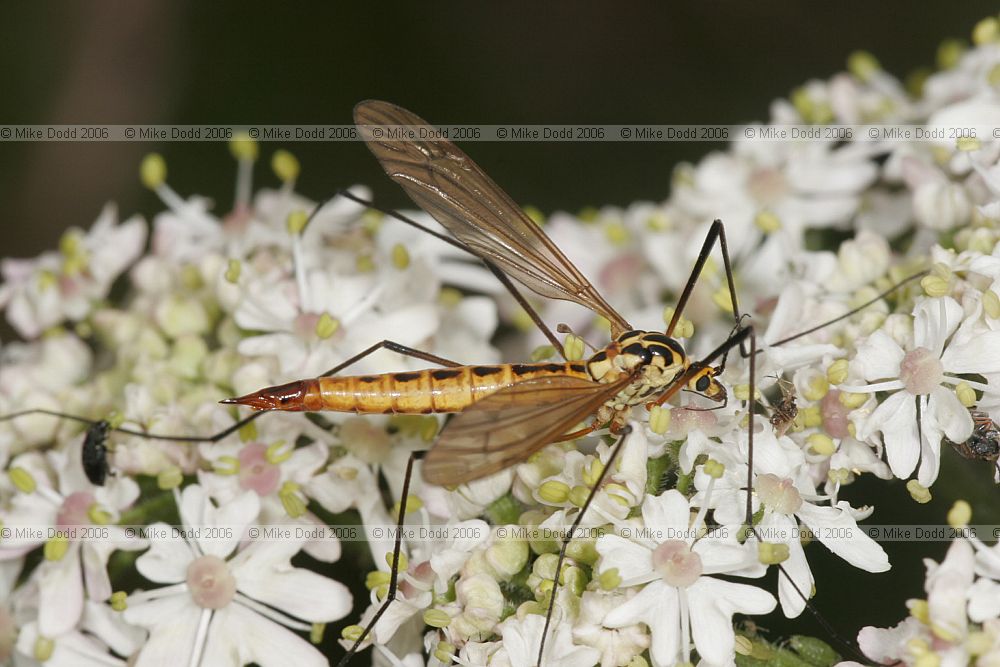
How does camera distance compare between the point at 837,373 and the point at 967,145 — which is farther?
the point at 967,145

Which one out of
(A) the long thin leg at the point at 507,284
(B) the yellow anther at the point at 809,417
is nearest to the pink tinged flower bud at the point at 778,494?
(B) the yellow anther at the point at 809,417

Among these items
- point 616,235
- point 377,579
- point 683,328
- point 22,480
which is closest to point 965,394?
point 683,328

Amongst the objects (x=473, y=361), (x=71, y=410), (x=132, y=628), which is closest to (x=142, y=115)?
(x=71, y=410)

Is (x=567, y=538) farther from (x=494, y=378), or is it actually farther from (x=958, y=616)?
(x=958, y=616)

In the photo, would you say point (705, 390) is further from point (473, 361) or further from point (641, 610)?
point (473, 361)

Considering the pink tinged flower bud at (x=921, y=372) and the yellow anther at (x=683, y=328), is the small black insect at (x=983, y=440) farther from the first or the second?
the yellow anther at (x=683, y=328)

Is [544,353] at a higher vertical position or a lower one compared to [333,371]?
higher
